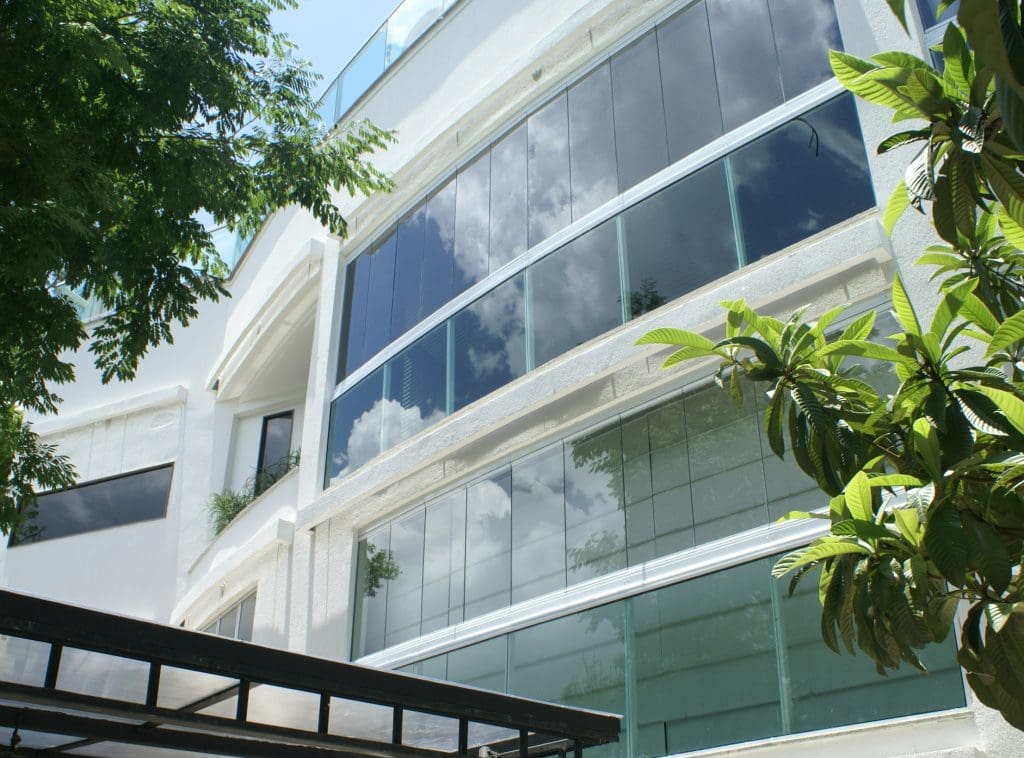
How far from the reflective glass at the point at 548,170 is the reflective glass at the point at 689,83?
5.25ft

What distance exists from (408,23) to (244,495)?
9.95 metres

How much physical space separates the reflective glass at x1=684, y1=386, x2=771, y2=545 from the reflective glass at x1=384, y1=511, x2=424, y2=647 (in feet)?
14.1

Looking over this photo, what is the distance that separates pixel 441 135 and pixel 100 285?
6.64m

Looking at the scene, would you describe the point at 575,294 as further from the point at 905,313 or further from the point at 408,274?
the point at 905,313

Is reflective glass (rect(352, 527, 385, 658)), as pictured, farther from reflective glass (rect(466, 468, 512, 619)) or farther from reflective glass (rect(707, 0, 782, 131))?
reflective glass (rect(707, 0, 782, 131))

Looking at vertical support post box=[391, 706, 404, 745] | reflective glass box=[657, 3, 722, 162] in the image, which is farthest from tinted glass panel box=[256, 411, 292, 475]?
vertical support post box=[391, 706, 404, 745]

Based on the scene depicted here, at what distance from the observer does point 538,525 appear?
37.1 ft

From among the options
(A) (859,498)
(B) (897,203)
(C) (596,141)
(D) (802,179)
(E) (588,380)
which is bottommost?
(A) (859,498)

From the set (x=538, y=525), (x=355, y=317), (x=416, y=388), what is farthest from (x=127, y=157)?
(x=355, y=317)

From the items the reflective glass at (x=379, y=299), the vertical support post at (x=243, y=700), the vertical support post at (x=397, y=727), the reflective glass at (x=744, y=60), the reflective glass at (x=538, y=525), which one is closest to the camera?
the vertical support post at (x=243, y=700)

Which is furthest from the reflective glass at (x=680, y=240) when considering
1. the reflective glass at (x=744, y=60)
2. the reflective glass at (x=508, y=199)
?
the reflective glass at (x=508, y=199)

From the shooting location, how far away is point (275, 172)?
1034 centimetres

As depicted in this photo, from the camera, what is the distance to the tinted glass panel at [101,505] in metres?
22.9

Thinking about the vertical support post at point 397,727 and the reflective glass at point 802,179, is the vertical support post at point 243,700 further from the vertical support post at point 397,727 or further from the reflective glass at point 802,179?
the reflective glass at point 802,179
